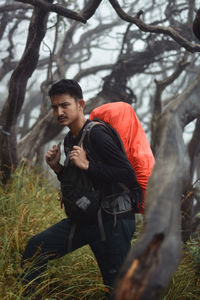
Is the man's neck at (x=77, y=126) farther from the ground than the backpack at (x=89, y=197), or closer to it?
farther from the ground

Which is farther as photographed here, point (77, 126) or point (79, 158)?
point (77, 126)

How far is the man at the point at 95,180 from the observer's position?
82.4 inches

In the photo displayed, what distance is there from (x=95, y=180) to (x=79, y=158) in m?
0.20

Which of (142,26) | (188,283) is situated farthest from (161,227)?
(142,26)

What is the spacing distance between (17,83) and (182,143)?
367 cm

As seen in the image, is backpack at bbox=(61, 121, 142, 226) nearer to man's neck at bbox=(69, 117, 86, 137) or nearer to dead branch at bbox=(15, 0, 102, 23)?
man's neck at bbox=(69, 117, 86, 137)

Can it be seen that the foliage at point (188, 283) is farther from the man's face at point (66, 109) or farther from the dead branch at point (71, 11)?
the dead branch at point (71, 11)

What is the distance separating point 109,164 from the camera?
2.12 metres

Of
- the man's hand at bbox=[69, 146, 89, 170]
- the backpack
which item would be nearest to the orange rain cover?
the backpack

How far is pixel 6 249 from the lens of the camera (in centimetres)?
315

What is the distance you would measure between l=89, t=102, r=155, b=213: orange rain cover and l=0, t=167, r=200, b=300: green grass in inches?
35.0

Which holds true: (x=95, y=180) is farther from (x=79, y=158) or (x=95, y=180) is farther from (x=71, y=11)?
(x=71, y=11)

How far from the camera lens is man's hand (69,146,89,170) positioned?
208 centimetres

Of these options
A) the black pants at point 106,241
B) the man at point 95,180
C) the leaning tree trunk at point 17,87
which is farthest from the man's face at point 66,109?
the leaning tree trunk at point 17,87
